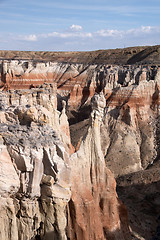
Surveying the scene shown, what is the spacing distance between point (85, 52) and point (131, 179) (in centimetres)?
9639

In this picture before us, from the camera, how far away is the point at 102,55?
356 ft

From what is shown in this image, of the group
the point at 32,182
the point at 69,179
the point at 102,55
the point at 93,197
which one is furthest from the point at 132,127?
the point at 102,55

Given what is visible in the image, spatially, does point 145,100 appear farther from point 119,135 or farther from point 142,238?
point 142,238

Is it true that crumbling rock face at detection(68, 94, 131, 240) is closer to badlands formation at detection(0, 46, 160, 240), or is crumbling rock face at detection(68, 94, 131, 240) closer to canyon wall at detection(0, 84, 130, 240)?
badlands formation at detection(0, 46, 160, 240)

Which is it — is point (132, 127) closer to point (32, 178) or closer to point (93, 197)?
point (93, 197)

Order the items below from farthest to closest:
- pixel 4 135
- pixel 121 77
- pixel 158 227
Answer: pixel 121 77
pixel 158 227
pixel 4 135

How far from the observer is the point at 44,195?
27.5 feet

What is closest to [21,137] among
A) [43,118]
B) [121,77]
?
[43,118]

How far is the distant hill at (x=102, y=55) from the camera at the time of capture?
95.2m

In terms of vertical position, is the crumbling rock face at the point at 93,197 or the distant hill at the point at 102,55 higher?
the distant hill at the point at 102,55

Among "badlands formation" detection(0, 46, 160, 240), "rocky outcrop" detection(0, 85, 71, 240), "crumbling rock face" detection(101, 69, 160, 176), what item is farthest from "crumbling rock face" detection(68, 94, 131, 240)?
"crumbling rock face" detection(101, 69, 160, 176)

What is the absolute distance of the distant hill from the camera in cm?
9515

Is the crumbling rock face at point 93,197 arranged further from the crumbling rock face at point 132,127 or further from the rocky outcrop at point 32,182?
the crumbling rock face at point 132,127

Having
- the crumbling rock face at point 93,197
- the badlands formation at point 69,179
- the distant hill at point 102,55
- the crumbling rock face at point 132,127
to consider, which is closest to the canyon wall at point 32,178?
the badlands formation at point 69,179
